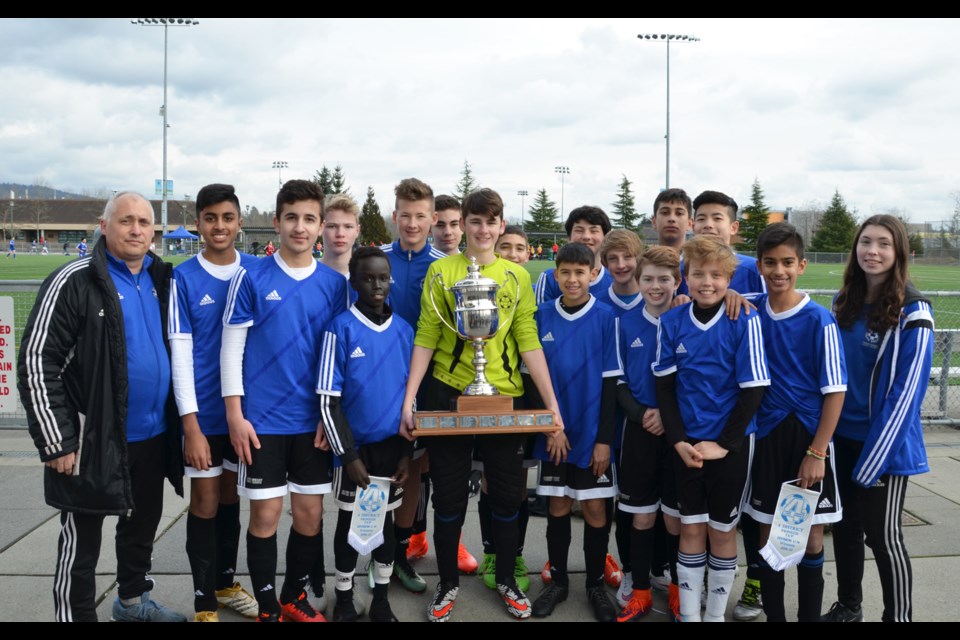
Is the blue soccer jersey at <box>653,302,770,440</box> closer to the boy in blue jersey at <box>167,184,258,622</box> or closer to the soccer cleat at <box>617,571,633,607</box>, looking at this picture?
the soccer cleat at <box>617,571,633,607</box>

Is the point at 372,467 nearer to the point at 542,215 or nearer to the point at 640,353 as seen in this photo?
the point at 640,353

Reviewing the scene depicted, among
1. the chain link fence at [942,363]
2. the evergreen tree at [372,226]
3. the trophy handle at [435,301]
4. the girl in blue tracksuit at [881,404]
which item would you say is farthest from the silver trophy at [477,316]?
the evergreen tree at [372,226]

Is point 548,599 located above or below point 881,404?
below

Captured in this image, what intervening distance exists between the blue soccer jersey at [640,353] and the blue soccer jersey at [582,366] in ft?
0.24

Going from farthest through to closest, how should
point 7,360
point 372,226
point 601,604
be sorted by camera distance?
1. point 372,226
2. point 7,360
3. point 601,604

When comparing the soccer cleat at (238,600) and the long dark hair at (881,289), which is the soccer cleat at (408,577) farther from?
the long dark hair at (881,289)

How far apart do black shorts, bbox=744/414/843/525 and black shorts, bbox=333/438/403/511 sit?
1.77 meters

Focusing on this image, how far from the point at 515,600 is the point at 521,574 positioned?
385 mm

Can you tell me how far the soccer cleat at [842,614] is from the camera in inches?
138

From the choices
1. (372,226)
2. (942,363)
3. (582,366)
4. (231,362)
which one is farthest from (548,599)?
(372,226)

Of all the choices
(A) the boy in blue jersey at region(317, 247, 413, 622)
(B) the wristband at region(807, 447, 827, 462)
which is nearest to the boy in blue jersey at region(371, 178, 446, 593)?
(A) the boy in blue jersey at region(317, 247, 413, 622)

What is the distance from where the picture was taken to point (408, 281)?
4074 millimetres

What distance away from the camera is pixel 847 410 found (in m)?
3.42

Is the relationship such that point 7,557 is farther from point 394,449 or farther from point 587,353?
point 587,353
